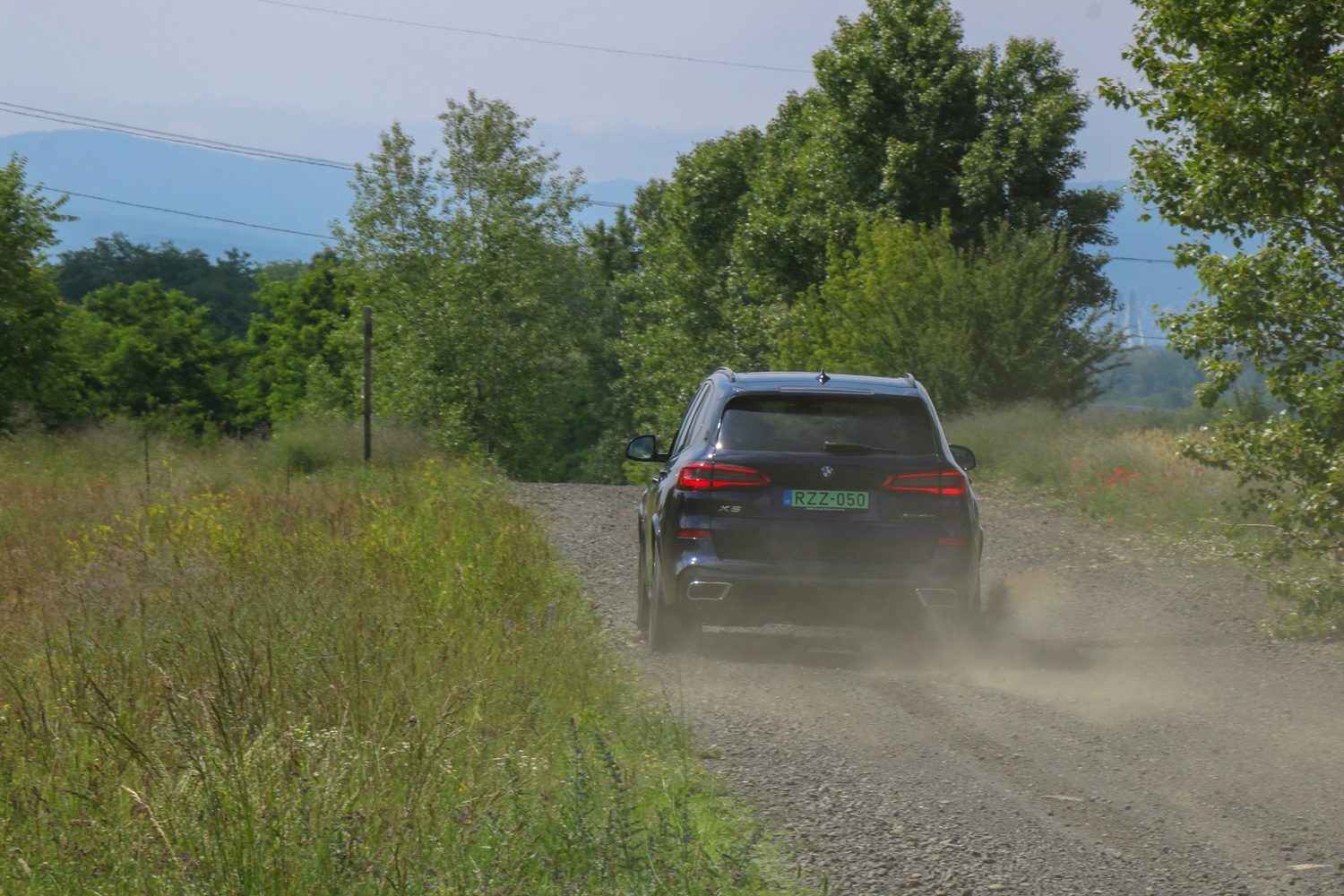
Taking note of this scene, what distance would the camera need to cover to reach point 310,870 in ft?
11.3

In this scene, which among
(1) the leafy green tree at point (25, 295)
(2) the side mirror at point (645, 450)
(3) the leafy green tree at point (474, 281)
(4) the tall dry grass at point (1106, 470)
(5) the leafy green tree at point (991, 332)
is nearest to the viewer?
(2) the side mirror at point (645, 450)

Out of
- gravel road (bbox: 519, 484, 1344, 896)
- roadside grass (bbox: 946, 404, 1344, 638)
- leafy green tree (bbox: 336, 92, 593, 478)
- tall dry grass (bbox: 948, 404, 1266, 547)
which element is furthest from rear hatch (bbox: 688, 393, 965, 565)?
leafy green tree (bbox: 336, 92, 593, 478)

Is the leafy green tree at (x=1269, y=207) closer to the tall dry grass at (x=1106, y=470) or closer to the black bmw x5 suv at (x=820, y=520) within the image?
the tall dry grass at (x=1106, y=470)

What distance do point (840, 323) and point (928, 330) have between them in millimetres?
7372

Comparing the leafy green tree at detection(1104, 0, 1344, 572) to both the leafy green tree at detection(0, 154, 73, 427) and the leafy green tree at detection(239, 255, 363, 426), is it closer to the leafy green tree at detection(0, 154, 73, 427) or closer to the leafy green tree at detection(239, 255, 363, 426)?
the leafy green tree at detection(0, 154, 73, 427)

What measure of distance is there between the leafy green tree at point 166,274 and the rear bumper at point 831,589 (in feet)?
288

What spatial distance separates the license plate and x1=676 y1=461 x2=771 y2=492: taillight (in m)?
0.19

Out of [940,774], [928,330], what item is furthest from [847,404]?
[928,330]

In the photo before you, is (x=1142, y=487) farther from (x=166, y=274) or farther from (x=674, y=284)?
(x=166, y=274)

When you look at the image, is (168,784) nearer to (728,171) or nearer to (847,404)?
(847,404)

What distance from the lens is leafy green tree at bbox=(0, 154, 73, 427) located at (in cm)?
3284

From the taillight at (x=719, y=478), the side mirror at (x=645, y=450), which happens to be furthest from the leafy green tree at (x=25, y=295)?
the taillight at (x=719, y=478)

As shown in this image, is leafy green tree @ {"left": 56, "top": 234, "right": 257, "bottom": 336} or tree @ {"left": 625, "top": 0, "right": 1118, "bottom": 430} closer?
tree @ {"left": 625, "top": 0, "right": 1118, "bottom": 430}

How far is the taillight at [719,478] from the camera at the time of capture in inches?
296
